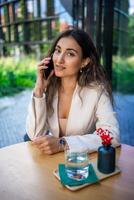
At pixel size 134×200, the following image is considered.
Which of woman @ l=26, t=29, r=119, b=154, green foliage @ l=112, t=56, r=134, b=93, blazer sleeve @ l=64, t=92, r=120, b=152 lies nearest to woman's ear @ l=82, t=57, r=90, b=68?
woman @ l=26, t=29, r=119, b=154

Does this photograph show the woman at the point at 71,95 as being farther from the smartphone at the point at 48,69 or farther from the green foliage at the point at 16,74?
the green foliage at the point at 16,74

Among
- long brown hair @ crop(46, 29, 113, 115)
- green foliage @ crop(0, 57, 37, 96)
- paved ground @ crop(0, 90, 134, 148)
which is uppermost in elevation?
long brown hair @ crop(46, 29, 113, 115)

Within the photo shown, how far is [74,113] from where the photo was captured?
5.61ft

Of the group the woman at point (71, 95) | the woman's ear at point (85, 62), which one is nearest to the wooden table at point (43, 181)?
the woman at point (71, 95)

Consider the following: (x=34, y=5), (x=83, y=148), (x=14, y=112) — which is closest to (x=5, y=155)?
(x=83, y=148)

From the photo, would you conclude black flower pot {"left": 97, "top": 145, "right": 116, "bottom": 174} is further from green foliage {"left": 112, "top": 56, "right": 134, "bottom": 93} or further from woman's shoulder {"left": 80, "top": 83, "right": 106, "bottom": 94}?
green foliage {"left": 112, "top": 56, "right": 134, "bottom": 93}

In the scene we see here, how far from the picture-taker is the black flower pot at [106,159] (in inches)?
45.7

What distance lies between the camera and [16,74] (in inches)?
241

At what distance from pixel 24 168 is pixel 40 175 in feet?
0.32

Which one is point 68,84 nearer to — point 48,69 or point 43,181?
point 48,69

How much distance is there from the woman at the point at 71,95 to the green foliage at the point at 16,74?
4027 mm

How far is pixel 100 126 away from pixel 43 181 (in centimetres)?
60

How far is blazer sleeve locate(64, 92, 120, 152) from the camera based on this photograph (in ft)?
4.62

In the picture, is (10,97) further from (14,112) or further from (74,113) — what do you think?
(74,113)
